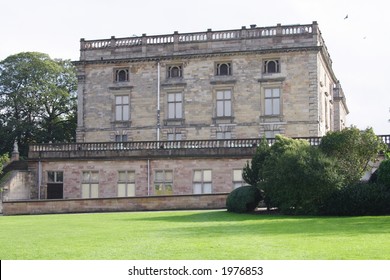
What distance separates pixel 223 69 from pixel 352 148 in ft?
69.5

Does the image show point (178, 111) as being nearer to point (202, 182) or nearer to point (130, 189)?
point (130, 189)

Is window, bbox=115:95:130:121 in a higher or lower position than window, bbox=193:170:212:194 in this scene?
higher

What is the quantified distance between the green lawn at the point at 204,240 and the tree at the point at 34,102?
39668mm

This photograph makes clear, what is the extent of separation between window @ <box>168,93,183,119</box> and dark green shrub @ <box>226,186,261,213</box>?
20.1 m

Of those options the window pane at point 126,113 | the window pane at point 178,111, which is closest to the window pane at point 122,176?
the window pane at point 178,111

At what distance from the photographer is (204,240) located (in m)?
17.6

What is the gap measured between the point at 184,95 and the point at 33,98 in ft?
62.8

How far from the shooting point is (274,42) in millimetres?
50062

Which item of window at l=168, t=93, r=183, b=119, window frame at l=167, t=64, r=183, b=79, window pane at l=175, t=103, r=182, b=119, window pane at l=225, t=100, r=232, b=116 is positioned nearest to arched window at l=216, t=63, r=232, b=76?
window pane at l=225, t=100, r=232, b=116

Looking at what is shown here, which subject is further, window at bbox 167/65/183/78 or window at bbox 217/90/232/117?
window at bbox 167/65/183/78

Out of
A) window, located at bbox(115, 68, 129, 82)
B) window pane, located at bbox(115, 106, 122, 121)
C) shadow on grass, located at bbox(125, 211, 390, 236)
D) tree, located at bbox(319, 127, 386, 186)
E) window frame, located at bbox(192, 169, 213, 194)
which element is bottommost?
shadow on grass, located at bbox(125, 211, 390, 236)

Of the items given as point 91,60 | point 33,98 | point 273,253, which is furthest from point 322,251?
point 33,98

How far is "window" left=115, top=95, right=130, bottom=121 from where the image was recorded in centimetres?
5291

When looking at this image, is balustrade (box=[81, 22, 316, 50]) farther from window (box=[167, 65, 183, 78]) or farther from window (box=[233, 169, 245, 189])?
window (box=[233, 169, 245, 189])
